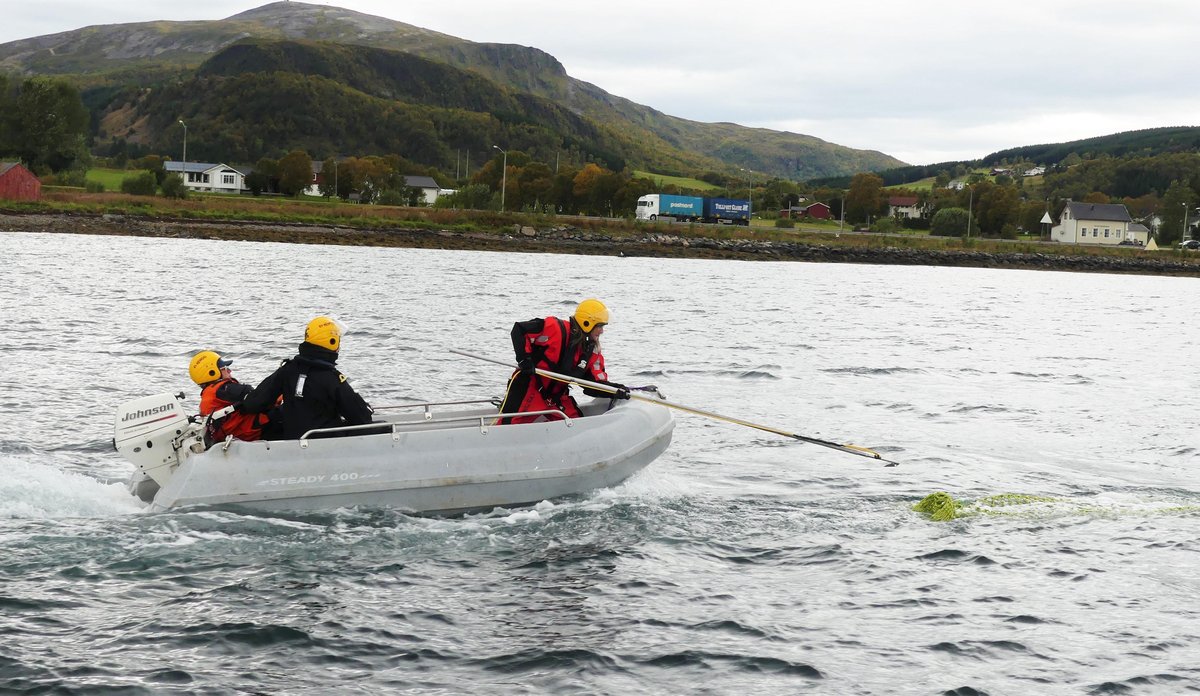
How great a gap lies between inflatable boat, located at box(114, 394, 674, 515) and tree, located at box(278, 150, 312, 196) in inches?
4552

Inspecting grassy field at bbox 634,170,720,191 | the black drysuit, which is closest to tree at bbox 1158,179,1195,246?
grassy field at bbox 634,170,720,191

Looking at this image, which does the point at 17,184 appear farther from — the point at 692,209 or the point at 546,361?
the point at 546,361

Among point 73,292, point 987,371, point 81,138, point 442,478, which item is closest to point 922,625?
point 442,478

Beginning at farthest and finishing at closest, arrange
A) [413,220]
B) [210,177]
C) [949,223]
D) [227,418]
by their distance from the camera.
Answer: [210,177] → [949,223] → [413,220] → [227,418]

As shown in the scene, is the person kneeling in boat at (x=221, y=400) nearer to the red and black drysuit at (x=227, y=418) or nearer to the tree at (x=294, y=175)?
Answer: the red and black drysuit at (x=227, y=418)

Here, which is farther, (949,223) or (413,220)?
(949,223)

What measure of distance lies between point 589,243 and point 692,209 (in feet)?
103

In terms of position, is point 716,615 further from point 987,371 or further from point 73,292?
point 73,292

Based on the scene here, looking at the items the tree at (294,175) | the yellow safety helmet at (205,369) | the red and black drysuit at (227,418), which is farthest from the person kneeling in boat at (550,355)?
the tree at (294,175)

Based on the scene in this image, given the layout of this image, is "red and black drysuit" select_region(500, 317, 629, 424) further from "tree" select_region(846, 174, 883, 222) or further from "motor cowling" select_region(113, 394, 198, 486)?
"tree" select_region(846, 174, 883, 222)


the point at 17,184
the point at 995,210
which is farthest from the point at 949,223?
the point at 17,184

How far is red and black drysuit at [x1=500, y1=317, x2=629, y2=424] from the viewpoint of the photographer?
1151 cm

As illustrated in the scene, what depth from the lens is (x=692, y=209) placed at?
376 feet

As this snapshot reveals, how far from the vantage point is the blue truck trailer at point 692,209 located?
114 m
